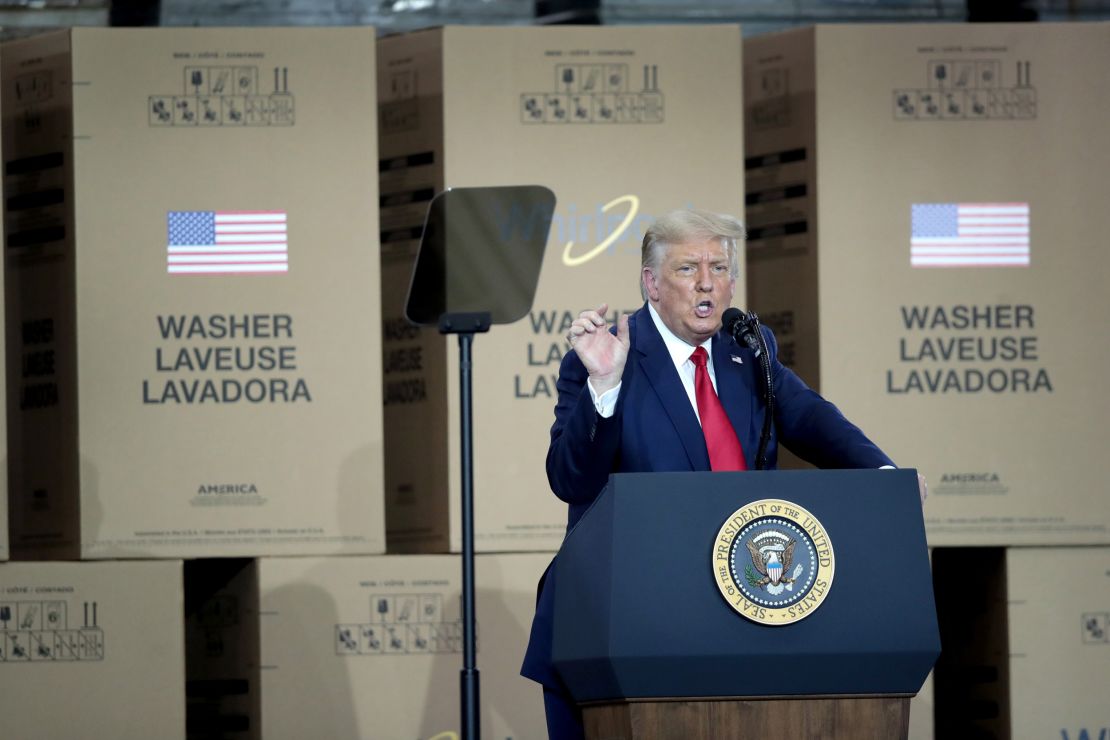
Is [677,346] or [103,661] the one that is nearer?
[677,346]

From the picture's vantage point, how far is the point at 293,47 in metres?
3.20

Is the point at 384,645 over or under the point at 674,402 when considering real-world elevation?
under

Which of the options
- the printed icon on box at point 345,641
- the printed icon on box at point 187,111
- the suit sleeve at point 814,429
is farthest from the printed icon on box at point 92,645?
the suit sleeve at point 814,429

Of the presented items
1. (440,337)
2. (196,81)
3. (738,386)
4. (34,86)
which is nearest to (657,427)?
(738,386)

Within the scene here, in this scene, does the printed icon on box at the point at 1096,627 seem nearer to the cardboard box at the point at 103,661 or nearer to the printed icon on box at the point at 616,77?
the printed icon on box at the point at 616,77

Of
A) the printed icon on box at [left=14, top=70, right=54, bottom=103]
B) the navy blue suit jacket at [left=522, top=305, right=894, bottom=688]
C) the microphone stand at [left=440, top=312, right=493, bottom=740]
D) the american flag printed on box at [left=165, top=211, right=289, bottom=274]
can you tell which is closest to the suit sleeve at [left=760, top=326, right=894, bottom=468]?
the navy blue suit jacket at [left=522, top=305, right=894, bottom=688]

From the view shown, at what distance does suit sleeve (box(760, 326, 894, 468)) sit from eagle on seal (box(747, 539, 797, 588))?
0.38 metres

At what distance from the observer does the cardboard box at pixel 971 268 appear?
10.6ft

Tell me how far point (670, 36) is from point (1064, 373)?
1095 millimetres

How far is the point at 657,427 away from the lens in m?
2.12

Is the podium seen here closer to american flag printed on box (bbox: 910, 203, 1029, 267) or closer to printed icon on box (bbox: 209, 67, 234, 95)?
american flag printed on box (bbox: 910, 203, 1029, 267)

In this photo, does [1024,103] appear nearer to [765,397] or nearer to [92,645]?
[765,397]

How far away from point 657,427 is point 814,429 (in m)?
0.24

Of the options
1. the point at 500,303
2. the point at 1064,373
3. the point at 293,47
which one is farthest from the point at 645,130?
the point at 1064,373
